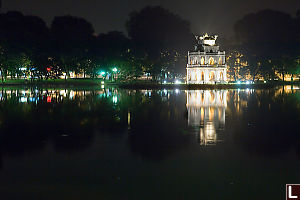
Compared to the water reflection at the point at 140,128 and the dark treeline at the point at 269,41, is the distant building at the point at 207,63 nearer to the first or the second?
the dark treeline at the point at 269,41

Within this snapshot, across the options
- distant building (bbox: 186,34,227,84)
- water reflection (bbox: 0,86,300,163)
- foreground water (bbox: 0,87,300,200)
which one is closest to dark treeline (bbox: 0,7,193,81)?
distant building (bbox: 186,34,227,84)

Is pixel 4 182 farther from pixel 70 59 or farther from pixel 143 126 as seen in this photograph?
pixel 70 59

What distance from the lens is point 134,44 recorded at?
4183 inches

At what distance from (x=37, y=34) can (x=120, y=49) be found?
20.8m

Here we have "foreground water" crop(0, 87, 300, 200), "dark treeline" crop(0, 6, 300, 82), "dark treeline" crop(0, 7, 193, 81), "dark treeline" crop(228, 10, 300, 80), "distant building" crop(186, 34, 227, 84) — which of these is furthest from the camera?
"dark treeline" crop(228, 10, 300, 80)

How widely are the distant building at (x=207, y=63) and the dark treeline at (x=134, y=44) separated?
38.9 feet

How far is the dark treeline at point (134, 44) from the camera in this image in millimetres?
98438

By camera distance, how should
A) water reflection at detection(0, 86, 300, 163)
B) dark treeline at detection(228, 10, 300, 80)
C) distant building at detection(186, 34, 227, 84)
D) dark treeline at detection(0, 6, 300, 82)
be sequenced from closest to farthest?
1. water reflection at detection(0, 86, 300, 163)
2. distant building at detection(186, 34, 227, 84)
3. dark treeline at detection(0, 6, 300, 82)
4. dark treeline at detection(228, 10, 300, 80)

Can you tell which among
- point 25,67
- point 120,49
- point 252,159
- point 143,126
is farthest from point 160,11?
point 252,159

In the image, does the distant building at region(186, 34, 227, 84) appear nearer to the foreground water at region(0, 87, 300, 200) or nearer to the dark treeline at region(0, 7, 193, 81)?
the dark treeline at region(0, 7, 193, 81)

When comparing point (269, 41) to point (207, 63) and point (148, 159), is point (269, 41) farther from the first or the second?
point (148, 159)

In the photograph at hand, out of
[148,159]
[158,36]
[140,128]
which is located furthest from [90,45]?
[148,159]

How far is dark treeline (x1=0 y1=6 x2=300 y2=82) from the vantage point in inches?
3875

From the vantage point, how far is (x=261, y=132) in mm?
18859
